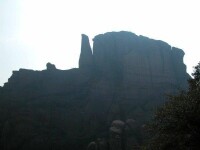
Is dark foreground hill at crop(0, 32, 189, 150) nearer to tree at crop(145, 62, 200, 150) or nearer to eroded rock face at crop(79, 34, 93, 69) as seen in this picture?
eroded rock face at crop(79, 34, 93, 69)

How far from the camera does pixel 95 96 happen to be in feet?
320

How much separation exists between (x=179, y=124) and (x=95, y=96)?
7339cm

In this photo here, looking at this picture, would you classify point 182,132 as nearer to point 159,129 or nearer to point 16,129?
point 159,129

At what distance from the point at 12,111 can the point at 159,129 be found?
6705 centimetres

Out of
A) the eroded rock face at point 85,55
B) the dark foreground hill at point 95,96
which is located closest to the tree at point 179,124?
the dark foreground hill at point 95,96

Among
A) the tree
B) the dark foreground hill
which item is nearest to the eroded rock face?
the dark foreground hill

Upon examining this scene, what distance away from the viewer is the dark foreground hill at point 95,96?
84312mm

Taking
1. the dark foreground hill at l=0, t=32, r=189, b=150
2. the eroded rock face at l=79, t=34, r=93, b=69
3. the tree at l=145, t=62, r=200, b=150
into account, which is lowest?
the tree at l=145, t=62, r=200, b=150

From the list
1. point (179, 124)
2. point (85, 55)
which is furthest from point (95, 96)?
point (179, 124)

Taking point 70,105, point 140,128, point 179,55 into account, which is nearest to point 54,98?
point 70,105

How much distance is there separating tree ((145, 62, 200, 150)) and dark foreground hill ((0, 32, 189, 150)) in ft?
162

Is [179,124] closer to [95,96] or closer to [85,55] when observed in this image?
[95,96]

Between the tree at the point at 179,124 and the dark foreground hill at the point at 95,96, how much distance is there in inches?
1950

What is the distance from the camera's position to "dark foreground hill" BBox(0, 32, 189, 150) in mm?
84312
